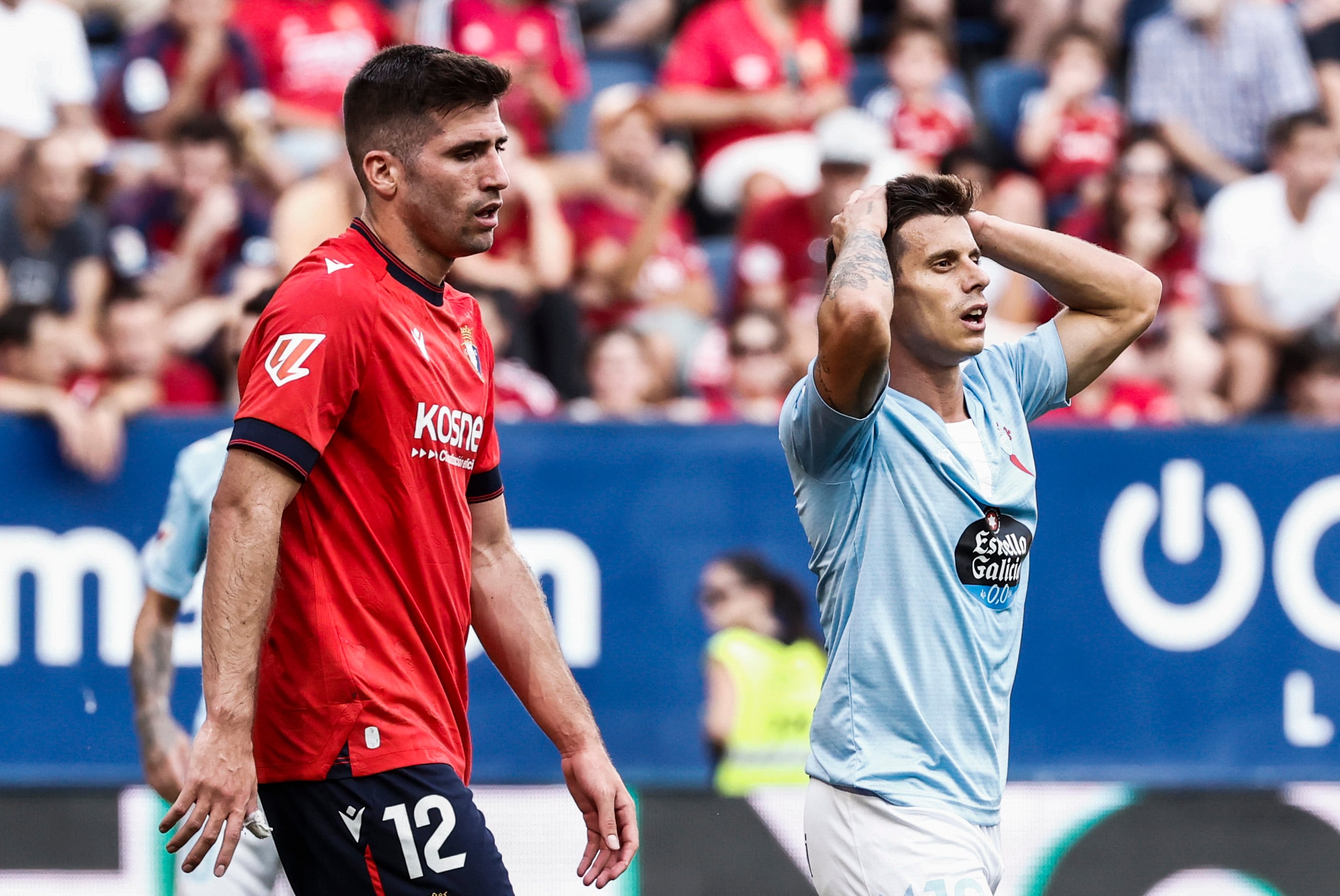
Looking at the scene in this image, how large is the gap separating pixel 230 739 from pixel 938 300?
1.88 m

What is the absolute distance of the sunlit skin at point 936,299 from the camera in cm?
399

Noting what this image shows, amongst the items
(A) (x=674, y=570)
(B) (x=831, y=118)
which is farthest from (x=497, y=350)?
(B) (x=831, y=118)

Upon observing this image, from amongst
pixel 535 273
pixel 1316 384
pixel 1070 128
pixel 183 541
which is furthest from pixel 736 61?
pixel 183 541

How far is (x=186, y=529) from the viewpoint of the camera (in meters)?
4.98

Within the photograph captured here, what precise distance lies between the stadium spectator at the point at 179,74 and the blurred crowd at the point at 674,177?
2cm

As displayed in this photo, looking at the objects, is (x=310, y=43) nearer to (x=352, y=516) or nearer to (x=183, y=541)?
(x=183, y=541)

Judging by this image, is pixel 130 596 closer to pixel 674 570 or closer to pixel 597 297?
pixel 674 570

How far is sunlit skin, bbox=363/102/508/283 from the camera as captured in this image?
3.61 m

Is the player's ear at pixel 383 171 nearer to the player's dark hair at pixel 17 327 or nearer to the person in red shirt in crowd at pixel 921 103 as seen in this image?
the player's dark hair at pixel 17 327

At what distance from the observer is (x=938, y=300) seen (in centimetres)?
401

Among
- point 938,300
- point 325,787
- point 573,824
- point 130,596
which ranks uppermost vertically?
point 938,300

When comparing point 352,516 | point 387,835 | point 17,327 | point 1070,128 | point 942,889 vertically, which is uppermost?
point 1070,128

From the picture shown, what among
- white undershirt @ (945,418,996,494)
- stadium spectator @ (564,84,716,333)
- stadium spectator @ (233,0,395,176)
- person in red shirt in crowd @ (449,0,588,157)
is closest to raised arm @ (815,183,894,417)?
white undershirt @ (945,418,996,494)

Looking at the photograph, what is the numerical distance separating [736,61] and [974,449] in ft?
20.1
